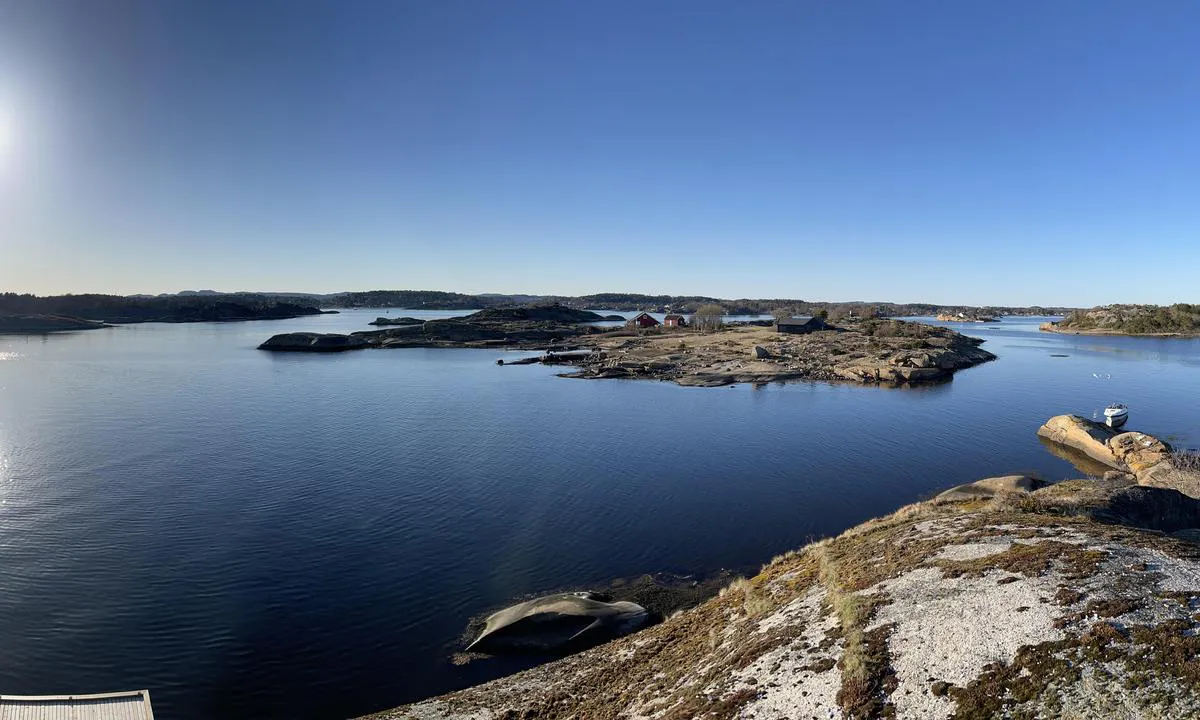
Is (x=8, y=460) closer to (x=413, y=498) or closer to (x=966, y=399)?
(x=413, y=498)

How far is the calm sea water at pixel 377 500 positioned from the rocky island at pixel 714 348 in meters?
9.88

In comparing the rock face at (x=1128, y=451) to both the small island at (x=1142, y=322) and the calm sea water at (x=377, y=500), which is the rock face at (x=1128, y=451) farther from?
the small island at (x=1142, y=322)

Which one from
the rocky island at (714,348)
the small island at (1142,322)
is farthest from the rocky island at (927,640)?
the small island at (1142,322)

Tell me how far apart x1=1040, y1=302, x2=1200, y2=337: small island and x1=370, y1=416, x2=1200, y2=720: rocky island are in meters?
203

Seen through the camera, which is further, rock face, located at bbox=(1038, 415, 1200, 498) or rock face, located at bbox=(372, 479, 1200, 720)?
rock face, located at bbox=(1038, 415, 1200, 498)

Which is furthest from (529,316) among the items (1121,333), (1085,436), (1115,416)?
(1121,333)

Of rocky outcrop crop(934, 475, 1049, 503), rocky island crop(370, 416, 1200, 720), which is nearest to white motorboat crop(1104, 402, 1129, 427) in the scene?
rocky outcrop crop(934, 475, 1049, 503)

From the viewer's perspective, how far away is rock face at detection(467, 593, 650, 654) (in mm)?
18172

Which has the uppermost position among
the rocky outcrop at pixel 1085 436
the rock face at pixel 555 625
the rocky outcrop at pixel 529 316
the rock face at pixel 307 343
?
the rocky outcrop at pixel 529 316

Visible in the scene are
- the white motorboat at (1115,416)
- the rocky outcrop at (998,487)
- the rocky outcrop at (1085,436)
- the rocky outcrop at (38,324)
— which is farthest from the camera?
the rocky outcrop at (38,324)

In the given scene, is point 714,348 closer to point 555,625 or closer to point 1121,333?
point 555,625

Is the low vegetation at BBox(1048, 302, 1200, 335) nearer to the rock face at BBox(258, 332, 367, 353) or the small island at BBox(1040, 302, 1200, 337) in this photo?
the small island at BBox(1040, 302, 1200, 337)

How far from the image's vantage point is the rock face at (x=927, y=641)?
9531 mm

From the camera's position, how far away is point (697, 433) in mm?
48375
